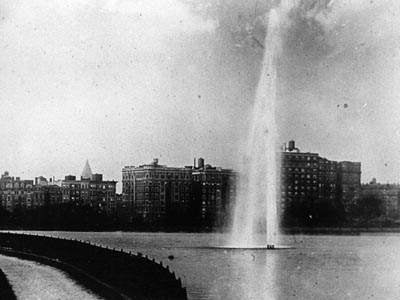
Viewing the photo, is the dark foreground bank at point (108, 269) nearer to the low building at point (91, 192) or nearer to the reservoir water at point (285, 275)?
the reservoir water at point (285, 275)

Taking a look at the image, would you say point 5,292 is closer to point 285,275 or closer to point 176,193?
point 285,275

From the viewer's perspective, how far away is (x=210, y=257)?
234ft

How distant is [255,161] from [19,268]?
50000mm

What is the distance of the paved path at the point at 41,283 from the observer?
3030 cm

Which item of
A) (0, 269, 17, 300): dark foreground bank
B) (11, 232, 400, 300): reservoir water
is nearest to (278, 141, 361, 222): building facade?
(11, 232, 400, 300): reservoir water

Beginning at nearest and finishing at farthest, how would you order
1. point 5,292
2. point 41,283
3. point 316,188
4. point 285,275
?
1. point 5,292
2. point 41,283
3. point 285,275
4. point 316,188

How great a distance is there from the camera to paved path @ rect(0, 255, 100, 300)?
30.3 metres

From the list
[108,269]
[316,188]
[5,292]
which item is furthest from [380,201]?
[5,292]

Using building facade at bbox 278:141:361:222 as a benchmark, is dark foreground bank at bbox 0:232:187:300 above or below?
below

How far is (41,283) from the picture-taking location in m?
34.6

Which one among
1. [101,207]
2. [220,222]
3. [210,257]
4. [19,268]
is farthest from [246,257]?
[101,207]

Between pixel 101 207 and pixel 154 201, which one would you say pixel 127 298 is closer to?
pixel 154 201

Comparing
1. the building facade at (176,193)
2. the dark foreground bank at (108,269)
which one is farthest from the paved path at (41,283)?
the building facade at (176,193)

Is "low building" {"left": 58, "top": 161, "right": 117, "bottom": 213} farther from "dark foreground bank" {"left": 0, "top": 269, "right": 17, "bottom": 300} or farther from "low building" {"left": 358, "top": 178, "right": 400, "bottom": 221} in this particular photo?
"dark foreground bank" {"left": 0, "top": 269, "right": 17, "bottom": 300}
